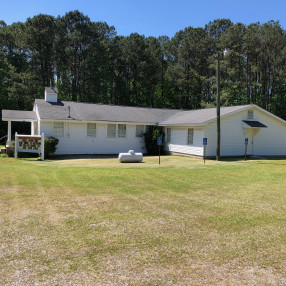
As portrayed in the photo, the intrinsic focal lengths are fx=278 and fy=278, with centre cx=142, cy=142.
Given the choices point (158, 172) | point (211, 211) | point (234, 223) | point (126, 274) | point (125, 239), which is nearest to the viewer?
point (126, 274)

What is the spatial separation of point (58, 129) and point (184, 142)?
358 inches

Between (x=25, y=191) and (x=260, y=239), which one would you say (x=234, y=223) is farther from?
(x=25, y=191)

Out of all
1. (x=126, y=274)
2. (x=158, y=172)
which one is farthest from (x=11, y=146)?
(x=126, y=274)

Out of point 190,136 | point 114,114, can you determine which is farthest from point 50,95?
point 190,136

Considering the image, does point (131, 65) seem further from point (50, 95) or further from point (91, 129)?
point (91, 129)

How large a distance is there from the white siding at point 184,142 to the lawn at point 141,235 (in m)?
10.4

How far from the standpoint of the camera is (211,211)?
19.9 ft

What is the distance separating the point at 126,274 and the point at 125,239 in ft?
3.40

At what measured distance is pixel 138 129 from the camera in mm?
22562

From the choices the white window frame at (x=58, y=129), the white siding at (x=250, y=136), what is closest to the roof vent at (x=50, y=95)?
the white window frame at (x=58, y=129)

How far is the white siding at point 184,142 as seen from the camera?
62.3 ft

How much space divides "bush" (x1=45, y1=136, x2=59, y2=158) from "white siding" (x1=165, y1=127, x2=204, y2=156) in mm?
8686

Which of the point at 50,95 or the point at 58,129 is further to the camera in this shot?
the point at 50,95

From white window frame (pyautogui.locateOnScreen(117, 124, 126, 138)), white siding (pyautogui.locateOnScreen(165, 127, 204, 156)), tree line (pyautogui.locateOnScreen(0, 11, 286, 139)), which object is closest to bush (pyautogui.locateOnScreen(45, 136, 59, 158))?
white window frame (pyautogui.locateOnScreen(117, 124, 126, 138))
